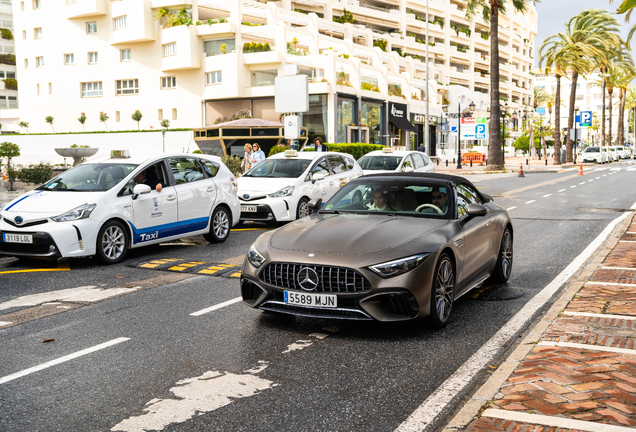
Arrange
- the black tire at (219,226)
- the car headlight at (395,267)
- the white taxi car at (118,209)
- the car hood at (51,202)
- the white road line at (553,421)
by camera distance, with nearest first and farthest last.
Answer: the white road line at (553,421) → the car headlight at (395,267) → the white taxi car at (118,209) → the car hood at (51,202) → the black tire at (219,226)

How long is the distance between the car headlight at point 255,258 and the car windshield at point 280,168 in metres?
8.72

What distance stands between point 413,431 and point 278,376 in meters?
1.30

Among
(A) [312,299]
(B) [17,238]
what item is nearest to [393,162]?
(B) [17,238]

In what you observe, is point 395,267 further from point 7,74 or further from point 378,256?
point 7,74

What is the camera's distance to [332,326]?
244 inches

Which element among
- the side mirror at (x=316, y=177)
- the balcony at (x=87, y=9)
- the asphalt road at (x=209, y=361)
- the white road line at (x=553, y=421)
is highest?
the balcony at (x=87, y=9)

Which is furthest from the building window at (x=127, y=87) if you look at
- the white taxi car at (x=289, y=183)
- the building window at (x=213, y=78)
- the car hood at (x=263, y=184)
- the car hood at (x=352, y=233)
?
the car hood at (x=352, y=233)

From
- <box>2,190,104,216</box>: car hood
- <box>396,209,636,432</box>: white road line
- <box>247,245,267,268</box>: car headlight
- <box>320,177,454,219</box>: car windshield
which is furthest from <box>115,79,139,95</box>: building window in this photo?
<box>247,245,267,268</box>: car headlight

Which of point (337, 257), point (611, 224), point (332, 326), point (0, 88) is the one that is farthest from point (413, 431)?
point (0, 88)

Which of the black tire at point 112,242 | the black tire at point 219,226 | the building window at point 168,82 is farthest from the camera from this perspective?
the building window at point 168,82

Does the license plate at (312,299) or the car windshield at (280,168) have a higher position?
the car windshield at (280,168)

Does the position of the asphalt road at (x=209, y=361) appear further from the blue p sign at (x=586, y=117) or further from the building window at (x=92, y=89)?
the blue p sign at (x=586, y=117)

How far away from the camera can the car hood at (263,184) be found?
14.1 meters

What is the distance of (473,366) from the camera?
197 inches
